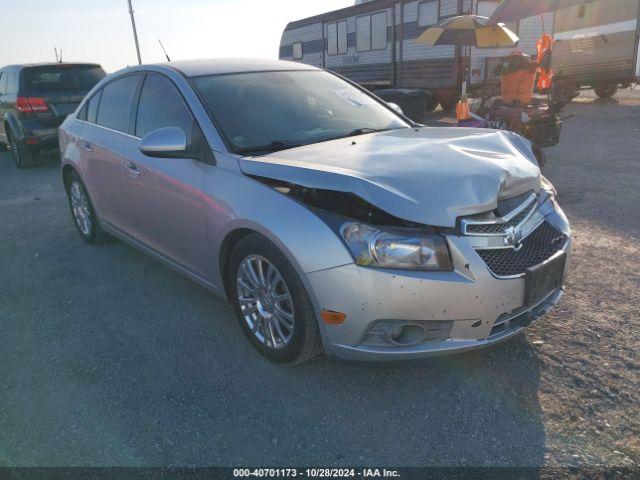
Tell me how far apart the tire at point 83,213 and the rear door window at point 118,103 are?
760 mm

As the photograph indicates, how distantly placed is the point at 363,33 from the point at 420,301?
1546 centimetres

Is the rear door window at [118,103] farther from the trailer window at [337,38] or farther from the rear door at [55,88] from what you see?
the trailer window at [337,38]

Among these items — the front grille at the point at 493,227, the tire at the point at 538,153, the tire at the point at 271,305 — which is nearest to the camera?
the front grille at the point at 493,227

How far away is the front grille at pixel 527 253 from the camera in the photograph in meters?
2.53

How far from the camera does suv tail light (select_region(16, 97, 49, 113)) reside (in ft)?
30.2

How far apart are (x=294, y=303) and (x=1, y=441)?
1.54 meters

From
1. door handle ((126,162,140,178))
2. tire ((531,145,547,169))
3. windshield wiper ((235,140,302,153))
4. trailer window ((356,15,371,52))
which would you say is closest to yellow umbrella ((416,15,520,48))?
tire ((531,145,547,169))

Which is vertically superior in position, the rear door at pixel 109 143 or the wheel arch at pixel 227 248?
the rear door at pixel 109 143

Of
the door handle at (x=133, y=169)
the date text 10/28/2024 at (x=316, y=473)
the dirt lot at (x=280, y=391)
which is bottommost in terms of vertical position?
the date text 10/28/2024 at (x=316, y=473)

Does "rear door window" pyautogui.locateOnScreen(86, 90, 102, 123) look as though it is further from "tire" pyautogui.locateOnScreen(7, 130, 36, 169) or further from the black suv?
"tire" pyautogui.locateOnScreen(7, 130, 36, 169)

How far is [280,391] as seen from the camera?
2818mm

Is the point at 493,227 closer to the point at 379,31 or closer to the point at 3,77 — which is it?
the point at 3,77

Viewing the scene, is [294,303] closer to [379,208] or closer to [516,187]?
[379,208]

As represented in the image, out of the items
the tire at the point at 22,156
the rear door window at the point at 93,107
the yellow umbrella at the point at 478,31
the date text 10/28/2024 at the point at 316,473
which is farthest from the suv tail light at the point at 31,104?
the date text 10/28/2024 at the point at 316,473
